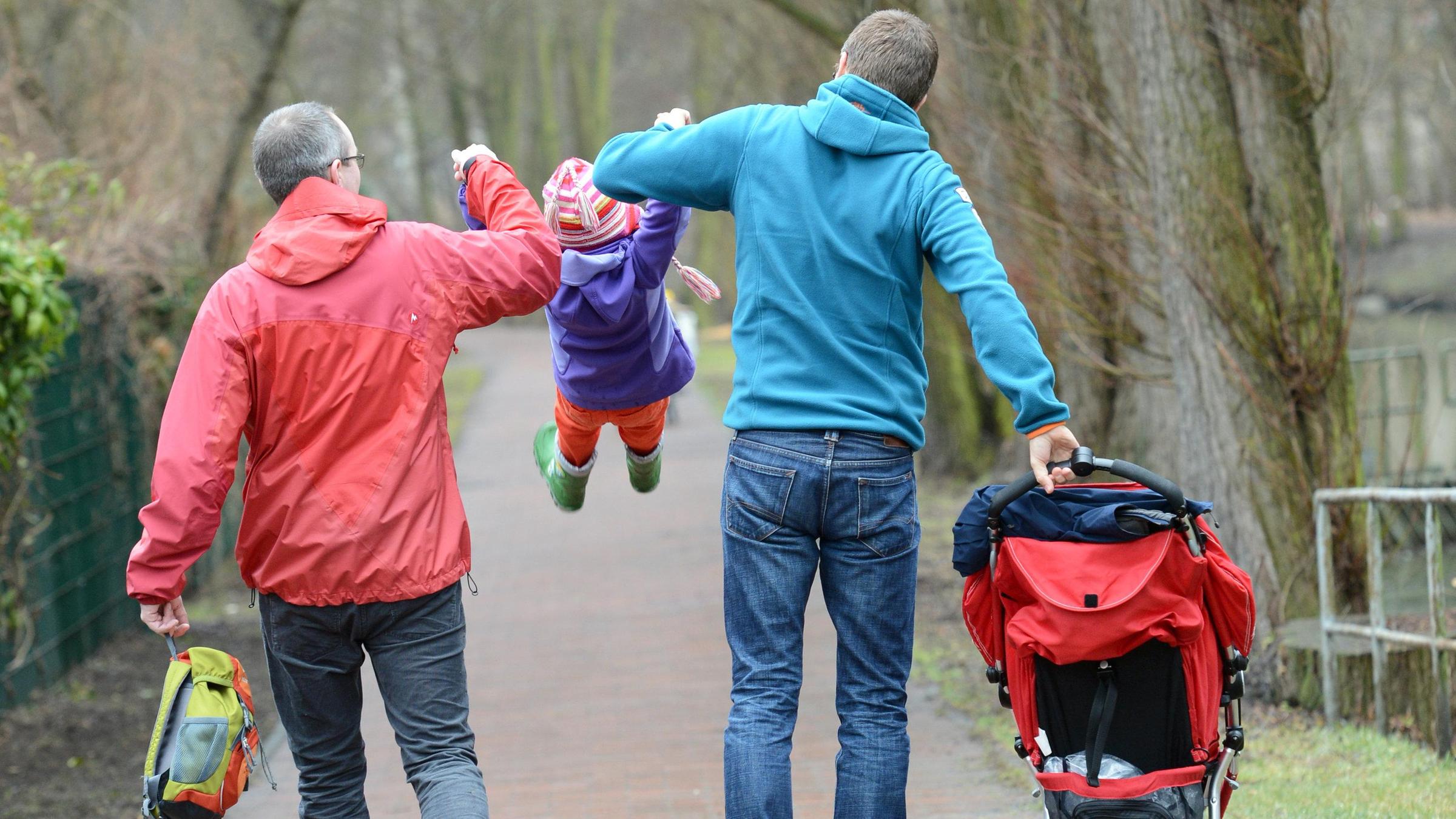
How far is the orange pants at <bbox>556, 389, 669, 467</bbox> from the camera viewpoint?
195 inches

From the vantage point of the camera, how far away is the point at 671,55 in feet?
109

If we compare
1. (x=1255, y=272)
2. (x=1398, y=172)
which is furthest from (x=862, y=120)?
(x=1398, y=172)

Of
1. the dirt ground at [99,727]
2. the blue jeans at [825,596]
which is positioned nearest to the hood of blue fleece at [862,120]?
the blue jeans at [825,596]

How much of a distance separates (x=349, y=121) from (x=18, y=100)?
17.7m

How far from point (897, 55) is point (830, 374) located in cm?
74

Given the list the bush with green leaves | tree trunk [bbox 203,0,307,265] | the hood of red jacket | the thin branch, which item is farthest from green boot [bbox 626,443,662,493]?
tree trunk [bbox 203,0,307,265]

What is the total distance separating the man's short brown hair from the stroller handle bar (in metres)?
0.92

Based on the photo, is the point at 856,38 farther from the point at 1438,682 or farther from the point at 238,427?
the point at 1438,682

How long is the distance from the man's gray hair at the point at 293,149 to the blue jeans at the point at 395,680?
0.98 metres

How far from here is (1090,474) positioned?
3.00m

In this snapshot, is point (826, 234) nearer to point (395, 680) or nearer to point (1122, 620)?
point (1122, 620)

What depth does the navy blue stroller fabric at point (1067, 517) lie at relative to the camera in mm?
3074

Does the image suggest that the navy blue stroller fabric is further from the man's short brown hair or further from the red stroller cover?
the man's short brown hair

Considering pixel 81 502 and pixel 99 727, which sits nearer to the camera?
pixel 99 727
